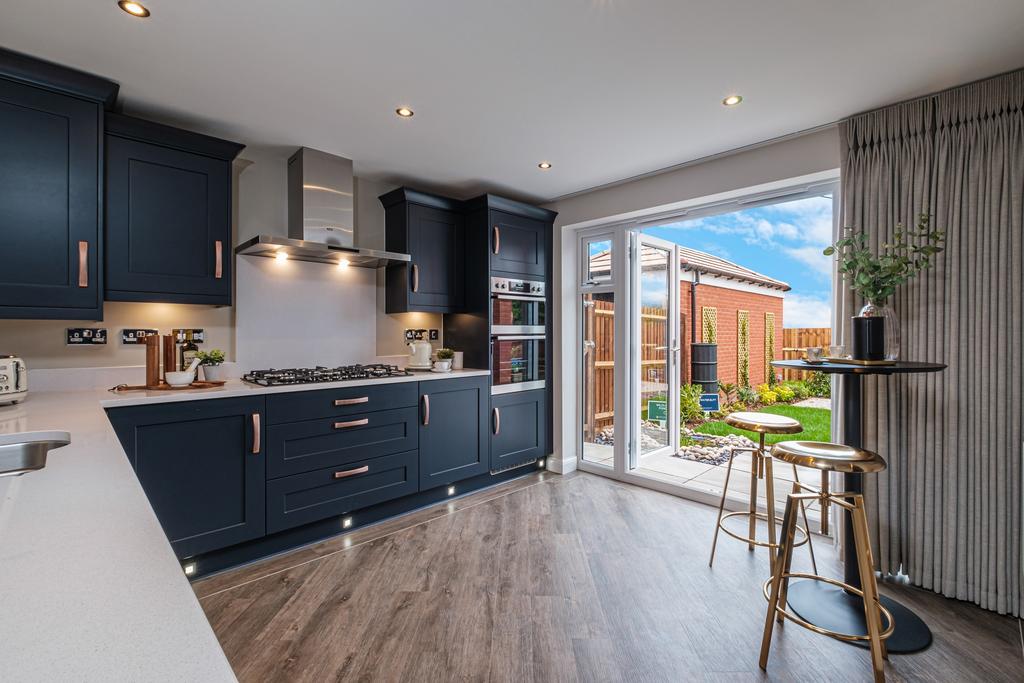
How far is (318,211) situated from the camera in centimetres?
312

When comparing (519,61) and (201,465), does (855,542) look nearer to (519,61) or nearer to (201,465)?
(519,61)

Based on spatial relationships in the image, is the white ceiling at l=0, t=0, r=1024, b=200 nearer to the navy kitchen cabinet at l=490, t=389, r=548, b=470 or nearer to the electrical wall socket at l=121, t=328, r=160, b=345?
the electrical wall socket at l=121, t=328, r=160, b=345

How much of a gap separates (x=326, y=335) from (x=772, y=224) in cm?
337

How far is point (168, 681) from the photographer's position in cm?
37

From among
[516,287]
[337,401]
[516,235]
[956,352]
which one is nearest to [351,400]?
[337,401]

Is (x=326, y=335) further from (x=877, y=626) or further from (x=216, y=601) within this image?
(x=877, y=626)

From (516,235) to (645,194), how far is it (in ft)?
3.50

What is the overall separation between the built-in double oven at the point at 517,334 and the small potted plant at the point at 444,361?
0.34 m

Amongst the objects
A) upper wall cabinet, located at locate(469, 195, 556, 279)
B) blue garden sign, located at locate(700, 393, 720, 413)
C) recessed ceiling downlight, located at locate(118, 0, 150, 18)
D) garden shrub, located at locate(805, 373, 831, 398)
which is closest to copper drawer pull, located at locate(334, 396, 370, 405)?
upper wall cabinet, located at locate(469, 195, 556, 279)

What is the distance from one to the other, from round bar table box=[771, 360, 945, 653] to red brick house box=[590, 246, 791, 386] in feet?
6.32

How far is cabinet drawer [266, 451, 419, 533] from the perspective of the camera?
8.75 feet

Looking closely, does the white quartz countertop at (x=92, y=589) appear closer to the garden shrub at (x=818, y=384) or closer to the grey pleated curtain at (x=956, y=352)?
the grey pleated curtain at (x=956, y=352)

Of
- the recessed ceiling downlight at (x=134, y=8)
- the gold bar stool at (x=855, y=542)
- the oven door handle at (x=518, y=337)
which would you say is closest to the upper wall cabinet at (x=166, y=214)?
the recessed ceiling downlight at (x=134, y=8)

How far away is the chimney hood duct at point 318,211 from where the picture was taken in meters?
3.05
